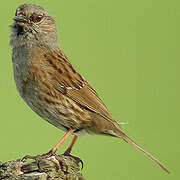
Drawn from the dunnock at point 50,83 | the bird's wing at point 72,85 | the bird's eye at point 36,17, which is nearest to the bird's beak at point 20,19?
the dunnock at point 50,83

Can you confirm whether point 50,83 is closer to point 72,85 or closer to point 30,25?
point 72,85

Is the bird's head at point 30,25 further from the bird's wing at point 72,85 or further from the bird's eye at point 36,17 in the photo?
the bird's wing at point 72,85

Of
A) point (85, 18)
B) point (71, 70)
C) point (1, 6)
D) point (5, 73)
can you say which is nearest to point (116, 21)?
point (85, 18)

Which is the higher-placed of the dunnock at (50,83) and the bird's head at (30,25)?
the bird's head at (30,25)

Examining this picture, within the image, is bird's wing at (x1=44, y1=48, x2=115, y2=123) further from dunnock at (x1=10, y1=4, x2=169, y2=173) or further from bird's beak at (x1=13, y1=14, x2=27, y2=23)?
bird's beak at (x1=13, y1=14, x2=27, y2=23)

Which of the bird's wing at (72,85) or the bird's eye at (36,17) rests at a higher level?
the bird's eye at (36,17)

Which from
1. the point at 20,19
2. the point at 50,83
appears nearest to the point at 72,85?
the point at 50,83

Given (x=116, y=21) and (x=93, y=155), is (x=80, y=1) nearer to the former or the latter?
(x=116, y=21)

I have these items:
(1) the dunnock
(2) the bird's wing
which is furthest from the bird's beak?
(2) the bird's wing

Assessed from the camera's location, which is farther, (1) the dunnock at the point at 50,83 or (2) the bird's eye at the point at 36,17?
(2) the bird's eye at the point at 36,17
